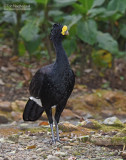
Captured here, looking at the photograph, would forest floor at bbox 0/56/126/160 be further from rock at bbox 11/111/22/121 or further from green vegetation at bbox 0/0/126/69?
green vegetation at bbox 0/0/126/69

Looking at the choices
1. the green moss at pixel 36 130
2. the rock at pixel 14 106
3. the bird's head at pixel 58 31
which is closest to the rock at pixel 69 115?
the rock at pixel 14 106

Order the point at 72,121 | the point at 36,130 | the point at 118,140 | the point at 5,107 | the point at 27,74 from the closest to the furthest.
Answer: the point at 118,140, the point at 36,130, the point at 72,121, the point at 5,107, the point at 27,74

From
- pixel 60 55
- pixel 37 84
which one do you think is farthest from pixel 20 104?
pixel 60 55

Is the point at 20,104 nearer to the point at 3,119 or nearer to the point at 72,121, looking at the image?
the point at 3,119

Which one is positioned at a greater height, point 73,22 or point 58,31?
point 73,22

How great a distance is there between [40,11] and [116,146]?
193 inches

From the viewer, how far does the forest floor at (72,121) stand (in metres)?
4.30

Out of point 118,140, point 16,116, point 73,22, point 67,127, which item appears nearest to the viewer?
point 118,140

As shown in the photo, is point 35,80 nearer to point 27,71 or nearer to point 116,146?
point 116,146

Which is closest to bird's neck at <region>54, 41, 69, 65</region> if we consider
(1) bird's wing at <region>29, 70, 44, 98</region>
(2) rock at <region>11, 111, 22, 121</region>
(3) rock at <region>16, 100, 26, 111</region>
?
(1) bird's wing at <region>29, 70, 44, 98</region>

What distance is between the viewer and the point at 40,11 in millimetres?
8594

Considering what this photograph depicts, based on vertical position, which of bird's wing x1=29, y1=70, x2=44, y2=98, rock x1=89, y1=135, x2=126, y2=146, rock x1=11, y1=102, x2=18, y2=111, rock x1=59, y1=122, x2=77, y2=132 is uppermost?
bird's wing x1=29, y1=70, x2=44, y2=98

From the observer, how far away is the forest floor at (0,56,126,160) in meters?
4.30

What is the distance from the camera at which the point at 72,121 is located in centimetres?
665
